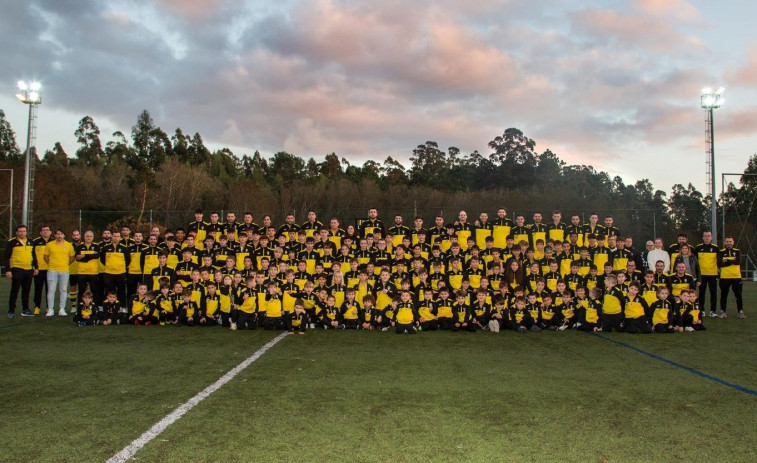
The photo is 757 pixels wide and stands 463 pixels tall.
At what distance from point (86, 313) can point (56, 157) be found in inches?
1916

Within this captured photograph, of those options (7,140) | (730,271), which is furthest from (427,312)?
(7,140)

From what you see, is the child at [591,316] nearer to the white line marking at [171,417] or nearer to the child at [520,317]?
the child at [520,317]

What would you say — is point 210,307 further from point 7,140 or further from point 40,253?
point 7,140

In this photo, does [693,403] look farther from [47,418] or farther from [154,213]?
[154,213]

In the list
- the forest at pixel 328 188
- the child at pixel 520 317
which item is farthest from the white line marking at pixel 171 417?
the forest at pixel 328 188

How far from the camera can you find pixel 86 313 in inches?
333

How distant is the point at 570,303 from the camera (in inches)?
341

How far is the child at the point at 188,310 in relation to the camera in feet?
28.0

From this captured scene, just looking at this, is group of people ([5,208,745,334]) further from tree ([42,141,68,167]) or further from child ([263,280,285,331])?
tree ([42,141,68,167])

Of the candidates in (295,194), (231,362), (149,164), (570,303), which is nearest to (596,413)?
(231,362)

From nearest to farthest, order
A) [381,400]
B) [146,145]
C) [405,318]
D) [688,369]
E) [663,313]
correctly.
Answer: [381,400] → [688,369] → [405,318] → [663,313] → [146,145]

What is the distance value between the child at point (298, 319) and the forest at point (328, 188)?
1460 centimetres

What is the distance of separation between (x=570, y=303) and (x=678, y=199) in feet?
134

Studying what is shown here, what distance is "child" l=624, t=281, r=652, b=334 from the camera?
8094 millimetres
